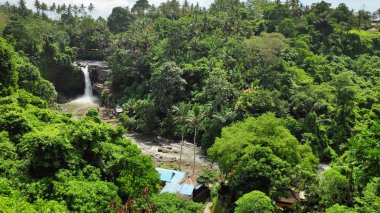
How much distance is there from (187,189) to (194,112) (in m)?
10.7

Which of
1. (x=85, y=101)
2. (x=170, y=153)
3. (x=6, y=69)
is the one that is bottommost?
(x=170, y=153)

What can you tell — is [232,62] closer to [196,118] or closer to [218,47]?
[218,47]

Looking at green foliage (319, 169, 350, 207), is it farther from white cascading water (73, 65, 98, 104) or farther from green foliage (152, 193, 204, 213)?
white cascading water (73, 65, 98, 104)

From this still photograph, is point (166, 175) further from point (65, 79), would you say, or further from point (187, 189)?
point (65, 79)

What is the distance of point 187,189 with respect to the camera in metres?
34.7

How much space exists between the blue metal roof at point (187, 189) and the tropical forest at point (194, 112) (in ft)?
0.55

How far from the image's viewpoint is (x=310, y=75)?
64.6 meters

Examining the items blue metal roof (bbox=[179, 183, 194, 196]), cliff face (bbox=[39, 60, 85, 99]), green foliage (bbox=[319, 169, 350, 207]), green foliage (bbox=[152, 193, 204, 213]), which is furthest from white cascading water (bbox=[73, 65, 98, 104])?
green foliage (bbox=[319, 169, 350, 207])

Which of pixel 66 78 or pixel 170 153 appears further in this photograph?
pixel 66 78

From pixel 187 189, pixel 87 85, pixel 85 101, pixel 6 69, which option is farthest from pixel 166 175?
pixel 87 85

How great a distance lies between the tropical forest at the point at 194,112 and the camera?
2347 centimetres

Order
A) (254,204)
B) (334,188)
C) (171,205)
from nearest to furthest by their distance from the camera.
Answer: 1. (171,205)
2. (254,204)
3. (334,188)

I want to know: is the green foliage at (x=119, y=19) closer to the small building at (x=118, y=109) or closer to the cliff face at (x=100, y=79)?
the cliff face at (x=100, y=79)

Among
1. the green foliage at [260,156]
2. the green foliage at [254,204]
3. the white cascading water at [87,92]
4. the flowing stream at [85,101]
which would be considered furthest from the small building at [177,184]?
the white cascading water at [87,92]
